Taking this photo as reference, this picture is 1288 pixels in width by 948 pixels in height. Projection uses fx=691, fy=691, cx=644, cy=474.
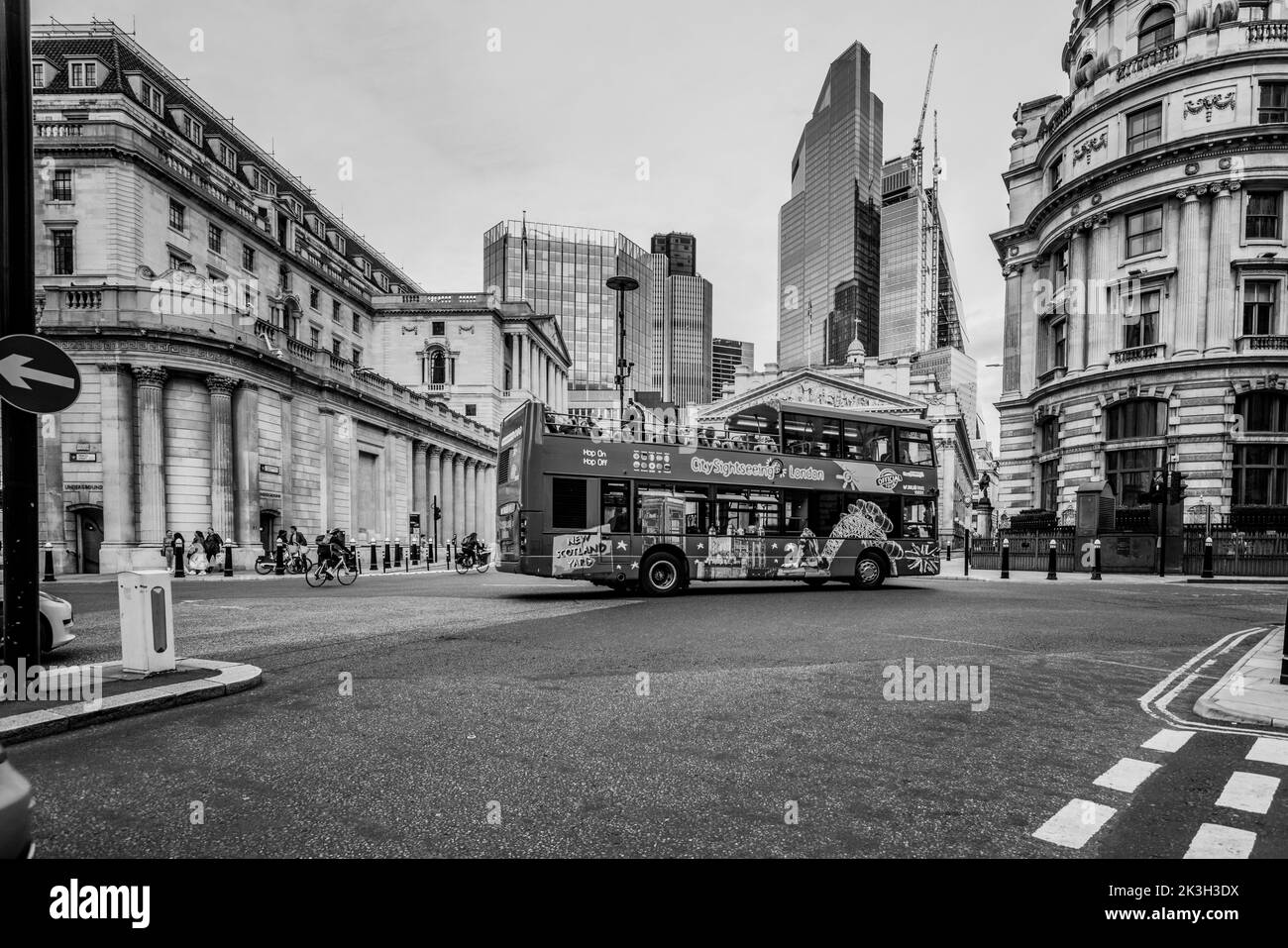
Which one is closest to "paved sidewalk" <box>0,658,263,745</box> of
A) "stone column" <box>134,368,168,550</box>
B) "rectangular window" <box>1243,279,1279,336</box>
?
"stone column" <box>134,368,168,550</box>

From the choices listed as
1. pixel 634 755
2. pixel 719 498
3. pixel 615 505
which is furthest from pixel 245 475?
pixel 634 755

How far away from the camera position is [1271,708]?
5367 millimetres

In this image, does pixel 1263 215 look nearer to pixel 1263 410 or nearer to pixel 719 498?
pixel 1263 410

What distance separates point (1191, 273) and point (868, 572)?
27.9 metres

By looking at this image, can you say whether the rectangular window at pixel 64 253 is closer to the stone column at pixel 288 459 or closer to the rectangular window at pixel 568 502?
the stone column at pixel 288 459

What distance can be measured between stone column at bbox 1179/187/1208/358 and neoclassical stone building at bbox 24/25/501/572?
41.4 metres

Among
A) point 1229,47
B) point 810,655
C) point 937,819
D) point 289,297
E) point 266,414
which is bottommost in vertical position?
point 810,655

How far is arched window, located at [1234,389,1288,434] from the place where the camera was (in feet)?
103

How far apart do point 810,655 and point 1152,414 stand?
35.1m

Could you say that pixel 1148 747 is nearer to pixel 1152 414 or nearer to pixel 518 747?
pixel 518 747

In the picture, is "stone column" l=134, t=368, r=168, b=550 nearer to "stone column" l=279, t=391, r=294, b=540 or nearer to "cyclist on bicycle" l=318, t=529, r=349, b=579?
"stone column" l=279, t=391, r=294, b=540

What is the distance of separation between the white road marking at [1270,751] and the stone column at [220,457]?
31501mm
